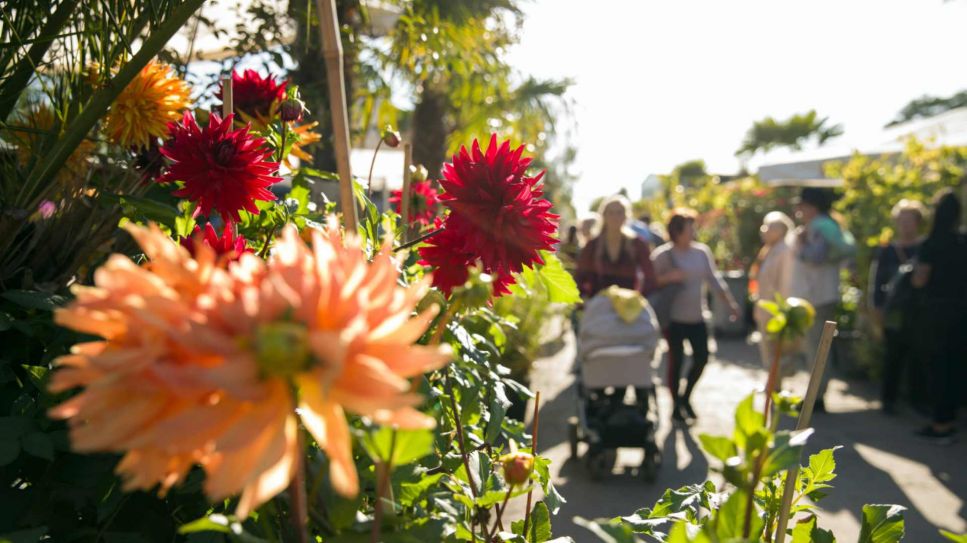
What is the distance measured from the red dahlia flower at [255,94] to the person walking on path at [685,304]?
217 inches

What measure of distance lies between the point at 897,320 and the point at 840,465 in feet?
6.24

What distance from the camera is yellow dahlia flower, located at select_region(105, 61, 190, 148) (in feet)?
4.86

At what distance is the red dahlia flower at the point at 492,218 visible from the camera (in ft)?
3.51

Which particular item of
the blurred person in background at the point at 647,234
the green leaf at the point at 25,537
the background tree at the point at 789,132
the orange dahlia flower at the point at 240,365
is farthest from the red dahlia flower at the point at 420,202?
the background tree at the point at 789,132

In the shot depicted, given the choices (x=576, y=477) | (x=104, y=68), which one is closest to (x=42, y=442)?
(x=104, y=68)

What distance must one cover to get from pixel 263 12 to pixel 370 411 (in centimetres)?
308

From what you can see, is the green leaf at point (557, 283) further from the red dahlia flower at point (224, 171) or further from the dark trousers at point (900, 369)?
the dark trousers at point (900, 369)

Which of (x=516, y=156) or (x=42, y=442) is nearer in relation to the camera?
(x=42, y=442)

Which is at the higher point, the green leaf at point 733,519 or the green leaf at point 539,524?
the green leaf at point 733,519

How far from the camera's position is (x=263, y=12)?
328cm

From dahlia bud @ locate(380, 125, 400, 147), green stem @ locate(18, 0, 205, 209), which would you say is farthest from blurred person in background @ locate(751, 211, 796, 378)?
green stem @ locate(18, 0, 205, 209)

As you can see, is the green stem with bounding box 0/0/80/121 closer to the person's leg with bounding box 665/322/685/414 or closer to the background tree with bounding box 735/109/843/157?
the person's leg with bounding box 665/322/685/414

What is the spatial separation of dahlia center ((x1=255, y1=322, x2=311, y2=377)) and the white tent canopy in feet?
32.3

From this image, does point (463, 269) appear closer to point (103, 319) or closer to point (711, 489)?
point (711, 489)
